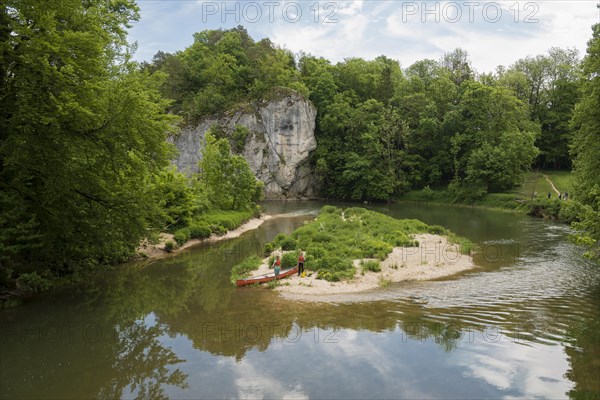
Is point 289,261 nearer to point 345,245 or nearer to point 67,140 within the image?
point 345,245

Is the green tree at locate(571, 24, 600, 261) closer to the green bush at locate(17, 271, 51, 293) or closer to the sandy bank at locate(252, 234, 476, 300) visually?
the sandy bank at locate(252, 234, 476, 300)

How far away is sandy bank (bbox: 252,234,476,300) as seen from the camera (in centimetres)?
2177

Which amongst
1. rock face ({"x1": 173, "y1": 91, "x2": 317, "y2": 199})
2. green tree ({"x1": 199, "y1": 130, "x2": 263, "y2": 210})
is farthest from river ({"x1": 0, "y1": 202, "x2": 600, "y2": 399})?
rock face ({"x1": 173, "y1": 91, "x2": 317, "y2": 199})

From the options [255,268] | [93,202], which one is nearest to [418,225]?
[255,268]

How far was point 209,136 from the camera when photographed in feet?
165

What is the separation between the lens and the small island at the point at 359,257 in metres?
22.7

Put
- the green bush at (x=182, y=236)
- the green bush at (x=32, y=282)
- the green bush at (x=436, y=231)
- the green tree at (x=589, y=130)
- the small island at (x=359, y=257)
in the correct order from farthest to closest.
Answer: the green bush at (x=436, y=231)
the green bush at (x=182, y=236)
the green tree at (x=589, y=130)
the small island at (x=359, y=257)
the green bush at (x=32, y=282)

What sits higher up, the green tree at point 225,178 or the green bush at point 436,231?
the green tree at point 225,178

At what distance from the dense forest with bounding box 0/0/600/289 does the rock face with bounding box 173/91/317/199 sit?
295 cm

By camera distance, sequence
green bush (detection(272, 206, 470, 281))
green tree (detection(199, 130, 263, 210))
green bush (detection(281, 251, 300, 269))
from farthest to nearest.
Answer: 1. green tree (detection(199, 130, 263, 210))
2. green bush (detection(281, 251, 300, 269))
3. green bush (detection(272, 206, 470, 281))

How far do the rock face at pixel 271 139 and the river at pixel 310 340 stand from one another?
51434mm

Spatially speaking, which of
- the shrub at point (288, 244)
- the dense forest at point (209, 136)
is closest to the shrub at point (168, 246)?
the dense forest at point (209, 136)

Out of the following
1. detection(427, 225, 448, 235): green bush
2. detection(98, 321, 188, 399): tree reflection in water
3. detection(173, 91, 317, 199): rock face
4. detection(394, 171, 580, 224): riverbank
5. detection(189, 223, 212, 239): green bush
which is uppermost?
detection(173, 91, 317, 199): rock face

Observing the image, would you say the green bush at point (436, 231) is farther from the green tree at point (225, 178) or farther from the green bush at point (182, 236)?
the green tree at point (225, 178)
